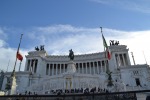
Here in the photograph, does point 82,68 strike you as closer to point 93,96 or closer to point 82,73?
point 82,73

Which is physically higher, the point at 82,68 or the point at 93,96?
the point at 82,68

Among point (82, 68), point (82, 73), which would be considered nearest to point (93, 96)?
point (82, 73)

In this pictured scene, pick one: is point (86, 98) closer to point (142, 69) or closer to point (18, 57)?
point (18, 57)

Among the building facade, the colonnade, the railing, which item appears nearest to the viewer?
the railing

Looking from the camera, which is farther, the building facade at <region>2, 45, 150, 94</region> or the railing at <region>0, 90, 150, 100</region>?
the building facade at <region>2, 45, 150, 94</region>

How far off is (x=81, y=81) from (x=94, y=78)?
384cm

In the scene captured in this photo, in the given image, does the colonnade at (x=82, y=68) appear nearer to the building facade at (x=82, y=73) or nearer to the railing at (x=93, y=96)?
the building facade at (x=82, y=73)

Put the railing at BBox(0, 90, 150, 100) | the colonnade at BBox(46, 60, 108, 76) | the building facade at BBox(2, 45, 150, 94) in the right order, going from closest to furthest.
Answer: the railing at BBox(0, 90, 150, 100) → the building facade at BBox(2, 45, 150, 94) → the colonnade at BBox(46, 60, 108, 76)

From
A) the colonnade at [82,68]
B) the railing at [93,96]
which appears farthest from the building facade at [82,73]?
the railing at [93,96]

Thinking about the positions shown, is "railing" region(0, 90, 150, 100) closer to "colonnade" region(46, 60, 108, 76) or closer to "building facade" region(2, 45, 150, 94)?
"building facade" region(2, 45, 150, 94)

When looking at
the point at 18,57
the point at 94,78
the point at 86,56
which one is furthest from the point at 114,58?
the point at 18,57

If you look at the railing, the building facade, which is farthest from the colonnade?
the railing

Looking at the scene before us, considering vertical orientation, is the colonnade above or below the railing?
above

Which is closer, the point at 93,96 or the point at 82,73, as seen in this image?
the point at 93,96
